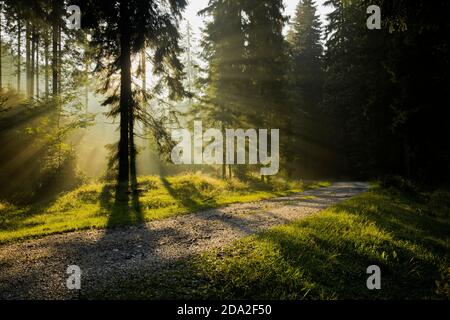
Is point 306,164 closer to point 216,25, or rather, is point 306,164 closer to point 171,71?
point 216,25

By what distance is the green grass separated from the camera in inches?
198

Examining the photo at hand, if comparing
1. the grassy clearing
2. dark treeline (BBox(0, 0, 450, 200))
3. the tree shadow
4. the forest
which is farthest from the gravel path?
dark treeline (BBox(0, 0, 450, 200))

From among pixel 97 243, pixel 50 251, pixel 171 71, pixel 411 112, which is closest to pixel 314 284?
pixel 97 243

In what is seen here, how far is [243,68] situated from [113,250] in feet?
63.4

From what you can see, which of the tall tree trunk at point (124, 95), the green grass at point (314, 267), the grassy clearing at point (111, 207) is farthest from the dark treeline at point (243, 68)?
the green grass at point (314, 267)

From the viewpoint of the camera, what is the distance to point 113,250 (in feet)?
23.0

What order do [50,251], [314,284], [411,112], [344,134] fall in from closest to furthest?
1. [314,284]
2. [50,251]
3. [411,112]
4. [344,134]

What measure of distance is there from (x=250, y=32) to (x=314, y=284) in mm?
21492

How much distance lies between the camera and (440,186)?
1936cm

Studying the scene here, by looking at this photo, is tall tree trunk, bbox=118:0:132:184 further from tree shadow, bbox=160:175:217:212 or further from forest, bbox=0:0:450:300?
tree shadow, bbox=160:175:217:212

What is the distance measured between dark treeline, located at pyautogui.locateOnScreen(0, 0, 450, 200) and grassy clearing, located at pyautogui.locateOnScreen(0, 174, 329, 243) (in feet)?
7.72

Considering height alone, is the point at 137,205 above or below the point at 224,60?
below

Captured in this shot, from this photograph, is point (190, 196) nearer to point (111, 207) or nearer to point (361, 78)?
point (111, 207)

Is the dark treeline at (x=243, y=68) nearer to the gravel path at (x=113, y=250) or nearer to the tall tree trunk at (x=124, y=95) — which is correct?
the tall tree trunk at (x=124, y=95)
